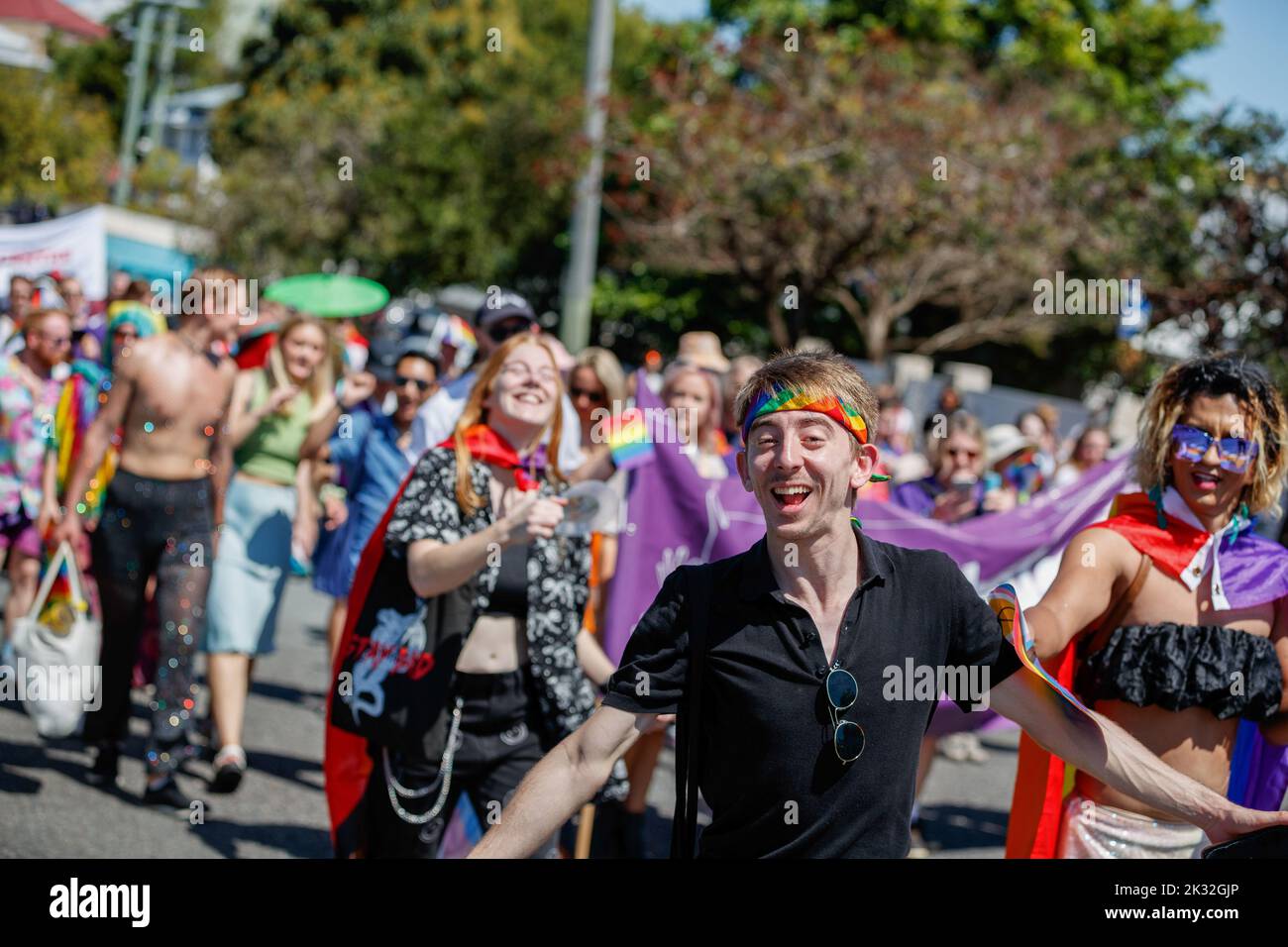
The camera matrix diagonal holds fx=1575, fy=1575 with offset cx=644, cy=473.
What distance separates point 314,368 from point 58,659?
1.95 meters

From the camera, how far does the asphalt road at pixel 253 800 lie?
18.6ft

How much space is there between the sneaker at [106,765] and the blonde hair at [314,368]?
5.57 ft

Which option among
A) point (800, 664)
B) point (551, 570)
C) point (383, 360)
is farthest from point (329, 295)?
point (800, 664)

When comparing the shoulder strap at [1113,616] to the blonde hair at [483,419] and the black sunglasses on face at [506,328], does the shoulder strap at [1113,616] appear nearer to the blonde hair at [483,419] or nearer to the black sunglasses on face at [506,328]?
the blonde hair at [483,419]

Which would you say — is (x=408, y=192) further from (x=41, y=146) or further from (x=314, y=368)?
(x=314, y=368)

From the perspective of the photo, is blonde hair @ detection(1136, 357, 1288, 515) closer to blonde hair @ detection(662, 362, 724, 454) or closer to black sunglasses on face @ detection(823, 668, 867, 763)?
black sunglasses on face @ detection(823, 668, 867, 763)

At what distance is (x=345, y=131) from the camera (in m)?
29.5

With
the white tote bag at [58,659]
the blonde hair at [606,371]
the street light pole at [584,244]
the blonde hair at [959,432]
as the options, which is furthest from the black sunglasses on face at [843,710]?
the street light pole at [584,244]

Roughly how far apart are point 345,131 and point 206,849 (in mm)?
25315

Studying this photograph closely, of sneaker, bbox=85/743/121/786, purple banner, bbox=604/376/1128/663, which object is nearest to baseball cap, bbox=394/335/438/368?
purple banner, bbox=604/376/1128/663

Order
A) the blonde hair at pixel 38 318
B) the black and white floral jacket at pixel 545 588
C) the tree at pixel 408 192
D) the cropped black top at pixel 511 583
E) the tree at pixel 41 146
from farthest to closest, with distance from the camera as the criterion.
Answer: the tree at pixel 41 146 → the tree at pixel 408 192 → the blonde hair at pixel 38 318 → the cropped black top at pixel 511 583 → the black and white floral jacket at pixel 545 588

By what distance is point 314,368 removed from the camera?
739 cm

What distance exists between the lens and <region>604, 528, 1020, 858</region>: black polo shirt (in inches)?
105
